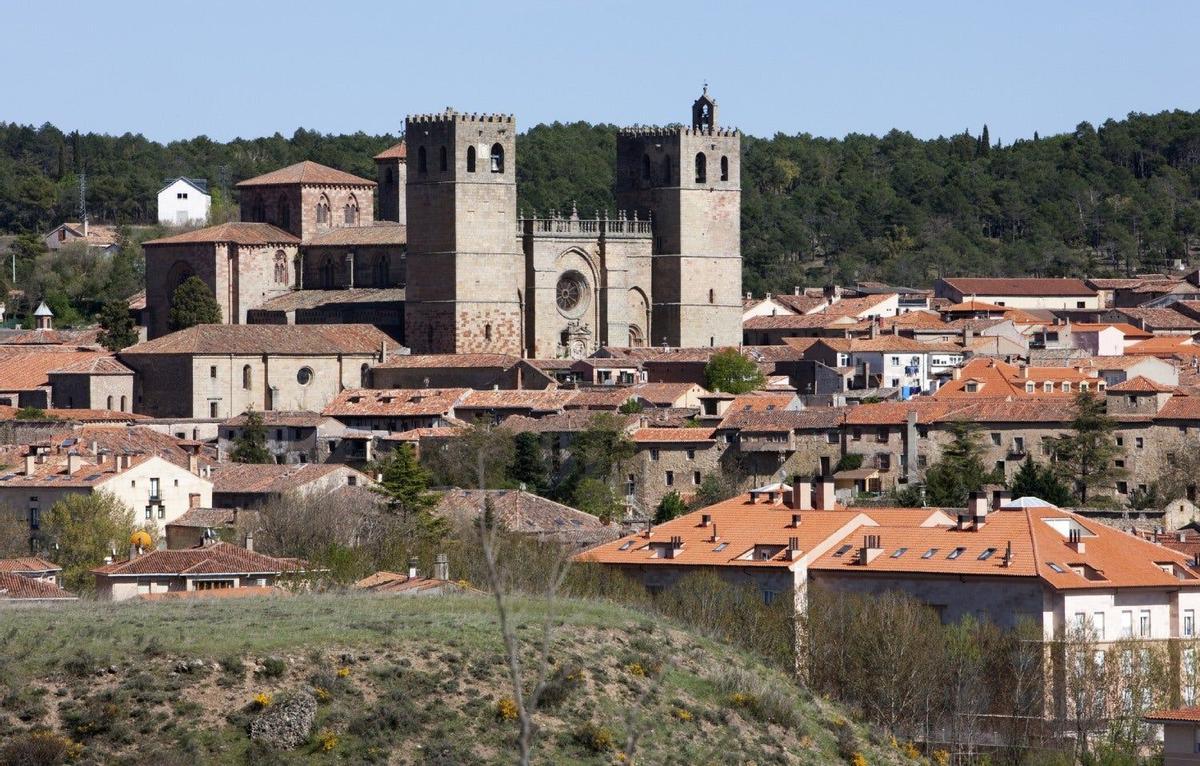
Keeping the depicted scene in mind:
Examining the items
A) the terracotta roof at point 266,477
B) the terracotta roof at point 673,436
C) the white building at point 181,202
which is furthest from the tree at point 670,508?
the white building at point 181,202

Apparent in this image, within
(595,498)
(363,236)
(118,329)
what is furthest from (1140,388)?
(118,329)

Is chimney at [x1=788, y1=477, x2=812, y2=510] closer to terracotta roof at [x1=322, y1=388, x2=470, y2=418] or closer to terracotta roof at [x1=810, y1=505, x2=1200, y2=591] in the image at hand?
terracotta roof at [x1=810, y1=505, x2=1200, y2=591]

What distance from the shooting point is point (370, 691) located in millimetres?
28469

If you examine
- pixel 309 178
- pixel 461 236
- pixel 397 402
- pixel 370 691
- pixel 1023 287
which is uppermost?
pixel 309 178

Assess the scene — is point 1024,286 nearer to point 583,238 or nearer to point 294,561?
point 583,238

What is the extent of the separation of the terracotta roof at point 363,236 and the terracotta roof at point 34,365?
8187mm

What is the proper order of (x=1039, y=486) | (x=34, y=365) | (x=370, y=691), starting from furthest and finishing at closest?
1. (x=34, y=365)
2. (x=1039, y=486)
3. (x=370, y=691)

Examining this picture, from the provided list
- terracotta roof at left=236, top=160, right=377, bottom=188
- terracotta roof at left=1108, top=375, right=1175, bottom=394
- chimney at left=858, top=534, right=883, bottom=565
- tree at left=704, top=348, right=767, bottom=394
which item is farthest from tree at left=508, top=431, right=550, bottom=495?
terracotta roof at left=236, top=160, right=377, bottom=188

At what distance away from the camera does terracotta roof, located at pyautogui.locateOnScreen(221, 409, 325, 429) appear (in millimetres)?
70312

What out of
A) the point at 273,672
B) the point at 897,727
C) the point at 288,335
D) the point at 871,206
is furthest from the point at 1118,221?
the point at 273,672

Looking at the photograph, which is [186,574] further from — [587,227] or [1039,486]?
[587,227]

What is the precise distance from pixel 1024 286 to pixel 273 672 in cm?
8144

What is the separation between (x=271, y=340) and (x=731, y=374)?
12072mm

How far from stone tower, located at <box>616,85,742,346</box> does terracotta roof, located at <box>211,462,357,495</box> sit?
19.2m
